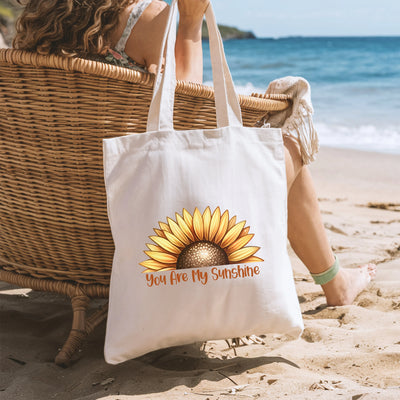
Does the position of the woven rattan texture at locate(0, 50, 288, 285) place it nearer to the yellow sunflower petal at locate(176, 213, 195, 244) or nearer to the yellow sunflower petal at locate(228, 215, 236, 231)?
the yellow sunflower petal at locate(176, 213, 195, 244)

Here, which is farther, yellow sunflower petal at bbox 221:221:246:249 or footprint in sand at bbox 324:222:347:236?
footprint in sand at bbox 324:222:347:236

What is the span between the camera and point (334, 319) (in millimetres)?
2086

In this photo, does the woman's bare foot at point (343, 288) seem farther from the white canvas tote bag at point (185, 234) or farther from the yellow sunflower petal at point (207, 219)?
the yellow sunflower petal at point (207, 219)

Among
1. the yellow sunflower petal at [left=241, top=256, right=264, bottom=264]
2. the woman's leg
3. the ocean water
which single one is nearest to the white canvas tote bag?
the yellow sunflower petal at [left=241, top=256, right=264, bottom=264]

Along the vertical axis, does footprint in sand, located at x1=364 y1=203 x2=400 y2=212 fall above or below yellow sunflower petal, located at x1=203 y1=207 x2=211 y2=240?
below

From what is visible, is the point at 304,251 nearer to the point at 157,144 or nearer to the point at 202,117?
the point at 202,117

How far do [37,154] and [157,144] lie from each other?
0.47 m

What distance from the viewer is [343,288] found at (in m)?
2.20

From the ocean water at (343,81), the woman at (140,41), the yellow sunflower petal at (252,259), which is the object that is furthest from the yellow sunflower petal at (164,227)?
the ocean water at (343,81)

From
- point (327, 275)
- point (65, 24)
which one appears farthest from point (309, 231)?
point (65, 24)

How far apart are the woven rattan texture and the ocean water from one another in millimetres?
5190

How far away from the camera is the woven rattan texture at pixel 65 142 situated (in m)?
1.54

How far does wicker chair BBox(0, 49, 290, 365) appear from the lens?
1.54 meters

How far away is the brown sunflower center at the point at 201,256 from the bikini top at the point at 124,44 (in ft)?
2.29
